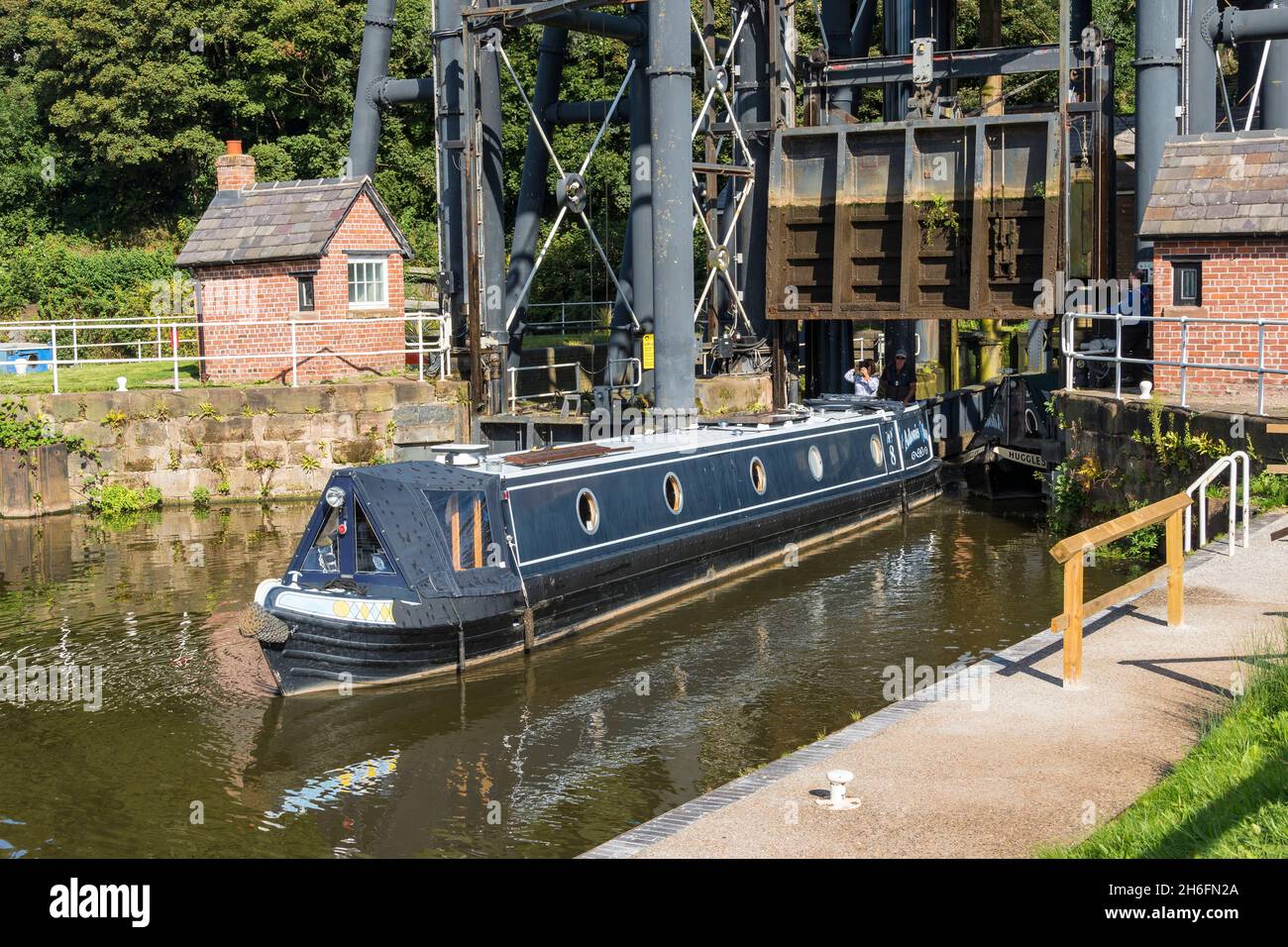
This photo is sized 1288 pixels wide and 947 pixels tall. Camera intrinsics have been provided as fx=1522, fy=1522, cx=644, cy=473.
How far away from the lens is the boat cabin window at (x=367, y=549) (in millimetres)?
14641

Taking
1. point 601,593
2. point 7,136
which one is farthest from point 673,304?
point 7,136

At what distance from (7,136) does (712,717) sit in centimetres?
4287

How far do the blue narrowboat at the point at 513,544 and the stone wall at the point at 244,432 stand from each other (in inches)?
267

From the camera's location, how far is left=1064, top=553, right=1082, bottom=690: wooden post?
10.1 m

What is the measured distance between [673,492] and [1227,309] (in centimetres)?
798

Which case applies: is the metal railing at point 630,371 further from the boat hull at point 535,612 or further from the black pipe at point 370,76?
the black pipe at point 370,76

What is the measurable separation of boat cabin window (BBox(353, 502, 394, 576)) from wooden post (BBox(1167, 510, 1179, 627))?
711 cm

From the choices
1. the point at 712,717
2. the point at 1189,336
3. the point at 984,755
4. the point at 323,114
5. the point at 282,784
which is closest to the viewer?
the point at 984,755

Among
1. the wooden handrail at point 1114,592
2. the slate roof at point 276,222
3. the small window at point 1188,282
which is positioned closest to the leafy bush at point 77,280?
the slate roof at point 276,222

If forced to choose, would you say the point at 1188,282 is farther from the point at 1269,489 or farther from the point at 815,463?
the point at 815,463

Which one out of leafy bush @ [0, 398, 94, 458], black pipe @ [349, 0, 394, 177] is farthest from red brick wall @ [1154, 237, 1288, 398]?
leafy bush @ [0, 398, 94, 458]

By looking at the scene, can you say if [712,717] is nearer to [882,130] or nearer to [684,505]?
[684,505]

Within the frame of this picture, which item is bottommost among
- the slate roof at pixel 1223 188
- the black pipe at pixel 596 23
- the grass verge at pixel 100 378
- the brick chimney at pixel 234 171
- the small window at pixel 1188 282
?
the grass verge at pixel 100 378

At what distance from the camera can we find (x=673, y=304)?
22875 mm
